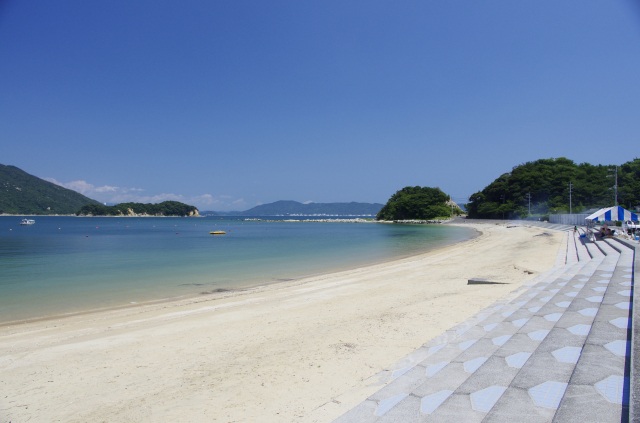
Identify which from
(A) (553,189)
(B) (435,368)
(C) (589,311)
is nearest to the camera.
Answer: (B) (435,368)

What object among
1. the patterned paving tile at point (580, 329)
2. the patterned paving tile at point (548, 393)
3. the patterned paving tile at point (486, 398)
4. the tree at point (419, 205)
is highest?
the tree at point (419, 205)

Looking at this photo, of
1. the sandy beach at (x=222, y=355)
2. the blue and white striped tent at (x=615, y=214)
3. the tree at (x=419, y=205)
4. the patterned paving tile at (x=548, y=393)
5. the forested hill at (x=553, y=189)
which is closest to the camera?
the patterned paving tile at (x=548, y=393)

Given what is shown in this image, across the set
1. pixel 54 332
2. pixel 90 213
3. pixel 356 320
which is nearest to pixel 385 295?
pixel 356 320

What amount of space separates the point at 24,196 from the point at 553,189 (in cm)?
20557

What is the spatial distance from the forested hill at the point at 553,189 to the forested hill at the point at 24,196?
186 m

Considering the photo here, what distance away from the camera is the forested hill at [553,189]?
229 ft

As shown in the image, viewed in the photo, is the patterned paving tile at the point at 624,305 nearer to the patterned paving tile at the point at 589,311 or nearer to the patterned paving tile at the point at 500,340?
the patterned paving tile at the point at 589,311

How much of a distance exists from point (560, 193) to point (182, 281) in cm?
8581

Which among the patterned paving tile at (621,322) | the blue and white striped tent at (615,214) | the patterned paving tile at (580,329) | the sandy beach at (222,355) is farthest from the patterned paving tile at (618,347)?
the blue and white striped tent at (615,214)

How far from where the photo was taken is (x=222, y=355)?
5.88 meters

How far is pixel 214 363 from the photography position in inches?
218

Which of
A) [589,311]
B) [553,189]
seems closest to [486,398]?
[589,311]

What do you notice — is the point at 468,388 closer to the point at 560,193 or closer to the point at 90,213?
the point at 560,193

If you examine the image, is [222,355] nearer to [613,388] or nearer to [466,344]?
[466,344]
